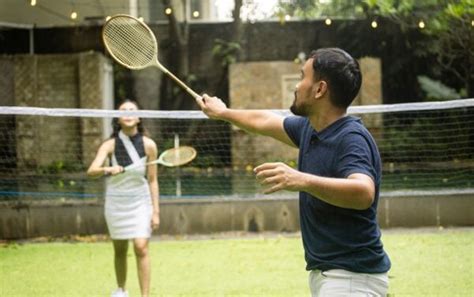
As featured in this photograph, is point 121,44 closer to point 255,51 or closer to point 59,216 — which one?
point 59,216

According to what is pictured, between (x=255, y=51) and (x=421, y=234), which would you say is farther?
(x=255, y=51)

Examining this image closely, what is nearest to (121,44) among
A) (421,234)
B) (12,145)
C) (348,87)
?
(348,87)

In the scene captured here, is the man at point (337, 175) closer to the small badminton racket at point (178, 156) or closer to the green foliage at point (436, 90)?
the small badminton racket at point (178, 156)

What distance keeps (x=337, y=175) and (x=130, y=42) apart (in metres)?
2.54

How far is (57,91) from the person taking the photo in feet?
60.5

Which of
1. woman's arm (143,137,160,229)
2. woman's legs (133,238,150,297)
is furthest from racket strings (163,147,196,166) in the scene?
woman's legs (133,238,150,297)

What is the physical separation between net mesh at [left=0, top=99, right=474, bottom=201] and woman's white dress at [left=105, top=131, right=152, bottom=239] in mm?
3373

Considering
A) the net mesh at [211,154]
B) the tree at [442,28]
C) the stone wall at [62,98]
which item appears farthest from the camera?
the stone wall at [62,98]

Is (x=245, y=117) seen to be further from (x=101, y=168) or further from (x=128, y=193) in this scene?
(x=128, y=193)

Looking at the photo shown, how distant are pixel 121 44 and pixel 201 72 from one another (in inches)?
531

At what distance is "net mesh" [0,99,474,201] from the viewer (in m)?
14.0

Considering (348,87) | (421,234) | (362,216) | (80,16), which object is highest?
(80,16)

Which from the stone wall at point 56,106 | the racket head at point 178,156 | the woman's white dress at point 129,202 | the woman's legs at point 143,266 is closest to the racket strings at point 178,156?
the racket head at point 178,156

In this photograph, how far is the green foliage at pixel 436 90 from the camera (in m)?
18.6
